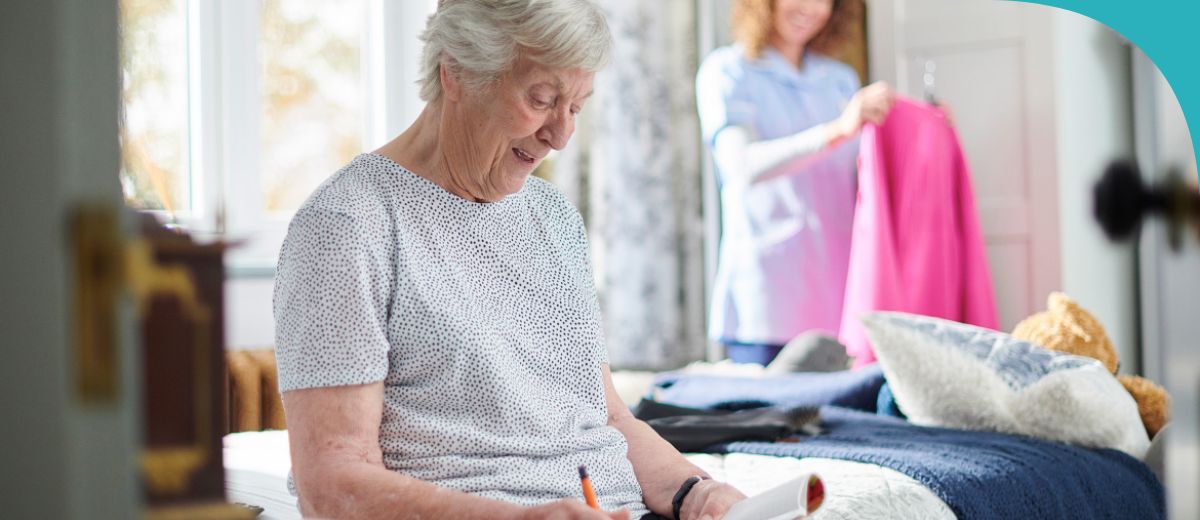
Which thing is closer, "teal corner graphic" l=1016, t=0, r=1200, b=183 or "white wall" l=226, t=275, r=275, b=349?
"teal corner graphic" l=1016, t=0, r=1200, b=183

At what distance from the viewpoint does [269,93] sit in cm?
339

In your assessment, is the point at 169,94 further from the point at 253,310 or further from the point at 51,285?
the point at 51,285

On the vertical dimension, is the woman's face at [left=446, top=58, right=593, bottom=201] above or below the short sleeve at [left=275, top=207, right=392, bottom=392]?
above

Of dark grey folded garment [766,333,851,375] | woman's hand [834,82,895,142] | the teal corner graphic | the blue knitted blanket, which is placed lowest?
the blue knitted blanket

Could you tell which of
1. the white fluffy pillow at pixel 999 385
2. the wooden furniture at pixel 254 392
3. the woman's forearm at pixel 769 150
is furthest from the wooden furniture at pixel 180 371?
the woman's forearm at pixel 769 150

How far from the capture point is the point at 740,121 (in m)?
3.39

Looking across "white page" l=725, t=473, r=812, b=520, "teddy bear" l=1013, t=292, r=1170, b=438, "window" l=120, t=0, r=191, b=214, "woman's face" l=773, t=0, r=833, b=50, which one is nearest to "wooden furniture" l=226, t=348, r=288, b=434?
"window" l=120, t=0, r=191, b=214

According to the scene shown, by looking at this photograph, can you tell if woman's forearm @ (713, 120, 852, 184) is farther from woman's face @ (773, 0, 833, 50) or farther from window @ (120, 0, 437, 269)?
window @ (120, 0, 437, 269)

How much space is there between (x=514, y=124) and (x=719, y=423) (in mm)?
958

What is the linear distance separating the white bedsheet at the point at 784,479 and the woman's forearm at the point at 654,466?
0.20m

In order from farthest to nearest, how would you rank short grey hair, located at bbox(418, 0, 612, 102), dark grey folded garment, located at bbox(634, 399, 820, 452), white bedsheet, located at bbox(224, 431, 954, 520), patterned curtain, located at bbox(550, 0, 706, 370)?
patterned curtain, located at bbox(550, 0, 706, 370)
dark grey folded garment, located at bbox(634, 399, 820, 452)
white bedsheet, located at bbox(224, 431, 954, 520)
short grey hair, located at bbox(418, 0, 612, 102)

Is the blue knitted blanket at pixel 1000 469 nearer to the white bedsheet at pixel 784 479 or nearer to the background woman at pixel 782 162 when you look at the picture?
the white bedsheet at pixel 784 479

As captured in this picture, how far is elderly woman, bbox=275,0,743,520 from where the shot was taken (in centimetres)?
119

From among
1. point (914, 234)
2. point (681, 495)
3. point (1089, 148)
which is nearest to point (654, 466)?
point (681, 495)
